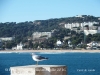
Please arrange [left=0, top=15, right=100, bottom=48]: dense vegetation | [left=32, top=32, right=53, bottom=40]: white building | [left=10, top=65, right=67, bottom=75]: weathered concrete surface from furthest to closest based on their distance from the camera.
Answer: [left=32, top=32, right=53, bottom=40]: white building < [left=0, top=15, right=100, bottom=48]: dense vegetation < [left=10, top=65, right=67, bottom=75]: weathered concrete surface

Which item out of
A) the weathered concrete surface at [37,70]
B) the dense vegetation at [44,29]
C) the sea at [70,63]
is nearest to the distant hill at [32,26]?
the dense vegetation at [44,29]

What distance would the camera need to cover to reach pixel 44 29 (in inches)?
4574

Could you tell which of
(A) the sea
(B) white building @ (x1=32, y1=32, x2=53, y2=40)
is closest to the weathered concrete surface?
(A) the sea

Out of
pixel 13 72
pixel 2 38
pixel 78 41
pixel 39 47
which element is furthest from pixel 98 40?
pixel 13 72

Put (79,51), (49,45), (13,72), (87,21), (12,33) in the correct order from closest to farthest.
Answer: (13,72) → (79,51) → (49,45) → (12,33) → (87,21)

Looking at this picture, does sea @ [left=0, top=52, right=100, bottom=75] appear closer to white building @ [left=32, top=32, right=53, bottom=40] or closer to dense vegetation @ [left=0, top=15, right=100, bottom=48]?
dense vegetation @ [left=0, top=15, right=100, bottom=48]

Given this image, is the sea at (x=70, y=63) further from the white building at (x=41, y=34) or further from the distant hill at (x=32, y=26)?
the distant hill at (x=32, y=26)

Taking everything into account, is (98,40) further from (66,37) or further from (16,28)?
(16,28)

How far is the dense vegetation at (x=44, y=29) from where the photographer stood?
8962cm

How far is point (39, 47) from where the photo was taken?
88.3m

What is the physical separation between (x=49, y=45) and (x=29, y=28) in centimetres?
2660

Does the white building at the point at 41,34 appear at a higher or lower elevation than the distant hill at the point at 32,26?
lower

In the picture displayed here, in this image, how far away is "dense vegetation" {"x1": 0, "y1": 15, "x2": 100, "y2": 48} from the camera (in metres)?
89.6

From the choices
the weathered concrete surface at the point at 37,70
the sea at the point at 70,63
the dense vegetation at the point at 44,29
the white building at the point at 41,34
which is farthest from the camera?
the white building at the point at 41,34
